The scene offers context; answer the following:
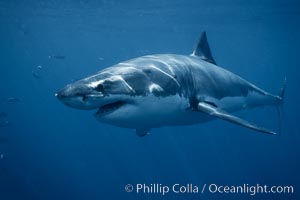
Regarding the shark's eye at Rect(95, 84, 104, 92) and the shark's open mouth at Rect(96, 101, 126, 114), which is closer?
the shark's eye at Rect(95, 84, 104, 92)

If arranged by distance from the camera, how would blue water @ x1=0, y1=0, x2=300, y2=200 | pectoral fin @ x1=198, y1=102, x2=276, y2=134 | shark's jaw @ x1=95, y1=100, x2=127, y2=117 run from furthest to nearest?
blue water @ x1=0, y1=0, x2=300, y2=200 < pectoral fin @ x1=198, y1=102, x2=276, y2=134 < shark's jaw @ x1=95, y1=100, x2=127, y2=117

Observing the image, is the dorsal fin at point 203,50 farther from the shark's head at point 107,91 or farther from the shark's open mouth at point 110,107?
the shark's open mouth at point 110,107

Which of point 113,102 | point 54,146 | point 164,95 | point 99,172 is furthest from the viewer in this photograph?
point 54,146

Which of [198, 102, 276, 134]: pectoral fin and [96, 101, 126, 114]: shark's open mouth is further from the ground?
[96, 101, 126, 114]: shark's open mouth

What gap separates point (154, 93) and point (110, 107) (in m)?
0.76

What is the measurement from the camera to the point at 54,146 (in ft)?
128

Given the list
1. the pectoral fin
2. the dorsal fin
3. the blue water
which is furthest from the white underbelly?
the blue water

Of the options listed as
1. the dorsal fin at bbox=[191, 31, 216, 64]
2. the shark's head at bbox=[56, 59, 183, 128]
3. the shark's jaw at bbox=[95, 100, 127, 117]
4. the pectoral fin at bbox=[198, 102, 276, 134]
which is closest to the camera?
the shark's head at bbox=[56, 59, 183, 128]

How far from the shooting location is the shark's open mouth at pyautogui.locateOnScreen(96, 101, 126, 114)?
152 inches

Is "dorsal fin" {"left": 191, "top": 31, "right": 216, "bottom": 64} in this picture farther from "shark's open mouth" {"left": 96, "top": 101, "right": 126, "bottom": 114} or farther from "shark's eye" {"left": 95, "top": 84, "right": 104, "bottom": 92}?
"shark's eye" {"left": 95, "top": 84, "right": 104, "bottom": 92}

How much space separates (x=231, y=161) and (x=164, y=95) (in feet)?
77.3

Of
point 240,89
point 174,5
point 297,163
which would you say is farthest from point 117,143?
point 240,89

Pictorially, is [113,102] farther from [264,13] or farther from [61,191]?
[264,13]

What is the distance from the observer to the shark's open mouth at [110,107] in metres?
3.87
